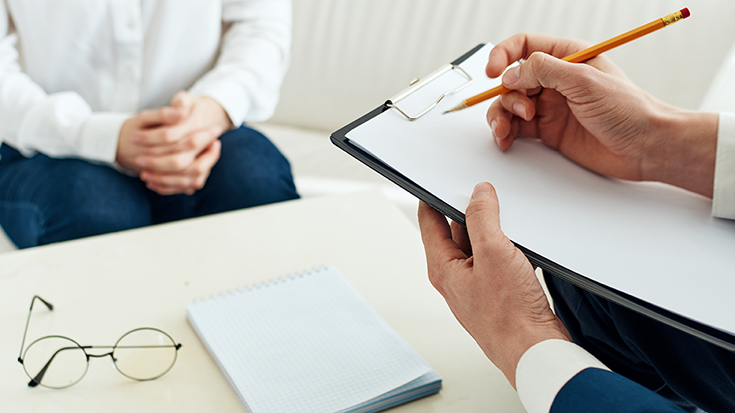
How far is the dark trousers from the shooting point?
48 cm

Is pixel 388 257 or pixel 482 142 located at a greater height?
pixel 482 142

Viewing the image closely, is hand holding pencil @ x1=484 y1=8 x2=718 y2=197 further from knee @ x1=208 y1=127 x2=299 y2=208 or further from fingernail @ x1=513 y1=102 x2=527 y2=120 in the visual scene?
knee @ x1=208 y1=127 x2=299 y2=208

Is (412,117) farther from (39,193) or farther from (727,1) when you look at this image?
(727,1)

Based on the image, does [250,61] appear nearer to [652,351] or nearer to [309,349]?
[309,349]

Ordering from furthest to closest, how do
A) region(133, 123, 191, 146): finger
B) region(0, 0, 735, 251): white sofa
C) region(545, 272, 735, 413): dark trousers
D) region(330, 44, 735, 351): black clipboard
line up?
region(0, 0, 735, 251): white sofa → region(133, 123, 191, 146): finger → region(545, 272, 735, 413): dark trousers → region(330, 44, 735, 351): black clipboard

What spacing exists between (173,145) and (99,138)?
12 cm

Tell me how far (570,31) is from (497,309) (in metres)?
1.17

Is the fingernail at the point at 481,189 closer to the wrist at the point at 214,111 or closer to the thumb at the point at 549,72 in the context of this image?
the thumb at the point at 549,72

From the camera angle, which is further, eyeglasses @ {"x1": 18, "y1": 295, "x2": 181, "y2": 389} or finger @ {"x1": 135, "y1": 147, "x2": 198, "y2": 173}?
finger @ {"x1": 135, "y1": 147, "x2": 198, "y2": 173}

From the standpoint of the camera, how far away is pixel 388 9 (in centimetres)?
150

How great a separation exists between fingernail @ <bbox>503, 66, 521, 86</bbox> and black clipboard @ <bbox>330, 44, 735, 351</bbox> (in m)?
0.10

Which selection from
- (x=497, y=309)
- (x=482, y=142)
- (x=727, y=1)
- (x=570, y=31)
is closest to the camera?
(x=497, y=309)

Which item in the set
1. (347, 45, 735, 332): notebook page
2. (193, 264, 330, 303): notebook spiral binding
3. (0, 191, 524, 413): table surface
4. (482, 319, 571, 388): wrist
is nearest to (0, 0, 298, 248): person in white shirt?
(0, 191, 524, 413): table surface

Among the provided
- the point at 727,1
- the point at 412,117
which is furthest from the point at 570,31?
the point at 412,117
